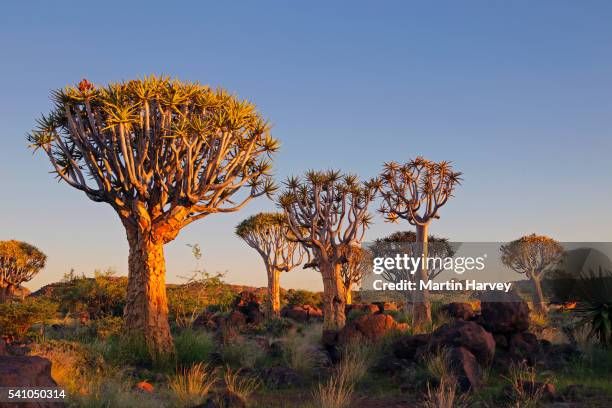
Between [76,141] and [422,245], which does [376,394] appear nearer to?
[76,141]

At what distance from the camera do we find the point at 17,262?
44.6 m

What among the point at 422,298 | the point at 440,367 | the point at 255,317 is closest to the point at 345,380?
the point at 440,367

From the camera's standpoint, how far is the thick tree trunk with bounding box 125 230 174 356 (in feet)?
48.9

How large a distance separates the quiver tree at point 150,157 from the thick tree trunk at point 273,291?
18.5 meters

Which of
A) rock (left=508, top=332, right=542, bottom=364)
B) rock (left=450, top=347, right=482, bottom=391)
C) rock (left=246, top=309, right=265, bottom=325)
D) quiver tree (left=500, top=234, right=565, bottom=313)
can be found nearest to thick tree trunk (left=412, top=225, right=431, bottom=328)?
rock (left=508, top=332, right=542, bottom=364)

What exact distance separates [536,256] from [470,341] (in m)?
29.4

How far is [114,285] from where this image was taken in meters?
31.2

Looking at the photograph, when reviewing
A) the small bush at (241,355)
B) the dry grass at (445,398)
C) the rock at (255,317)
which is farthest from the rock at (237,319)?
the dry grass at (445,398)

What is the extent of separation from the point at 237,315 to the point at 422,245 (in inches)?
414

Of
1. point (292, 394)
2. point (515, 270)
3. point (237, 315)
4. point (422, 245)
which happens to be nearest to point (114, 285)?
point (237, 315)

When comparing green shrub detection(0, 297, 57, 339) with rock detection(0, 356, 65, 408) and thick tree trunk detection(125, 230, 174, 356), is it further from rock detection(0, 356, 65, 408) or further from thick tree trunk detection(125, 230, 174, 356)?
rock detection(0, 356, 65, 408)

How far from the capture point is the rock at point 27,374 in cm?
697

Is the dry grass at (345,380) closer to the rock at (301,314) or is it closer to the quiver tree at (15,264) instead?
the rock at (301,314)

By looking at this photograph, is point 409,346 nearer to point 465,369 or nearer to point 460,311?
point 465,369
